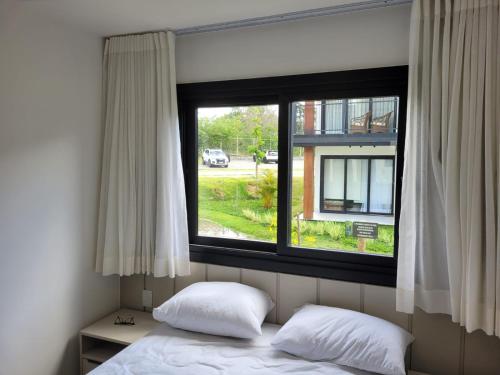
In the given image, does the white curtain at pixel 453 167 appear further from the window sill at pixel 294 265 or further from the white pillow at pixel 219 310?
the white pillow at pixel 219 310

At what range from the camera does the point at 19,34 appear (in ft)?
6.33

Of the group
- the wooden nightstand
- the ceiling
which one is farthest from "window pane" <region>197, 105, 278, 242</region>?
the wooden nightstand

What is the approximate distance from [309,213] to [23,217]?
1.68 meters

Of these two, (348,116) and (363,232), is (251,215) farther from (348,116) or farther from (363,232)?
(348,116)

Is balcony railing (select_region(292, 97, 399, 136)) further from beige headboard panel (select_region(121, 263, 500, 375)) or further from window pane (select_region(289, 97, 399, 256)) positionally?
beige headboard panel (select_region(121, 263, 500, 375))

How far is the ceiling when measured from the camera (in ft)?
6.24

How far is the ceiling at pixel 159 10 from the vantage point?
1903 millimetres

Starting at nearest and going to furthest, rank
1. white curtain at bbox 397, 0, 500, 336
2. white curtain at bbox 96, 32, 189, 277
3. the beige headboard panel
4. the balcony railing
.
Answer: white curtain at bbox 397, 0, 500, 336 < the beige headboard panel < the balcony railing < white curtain at bbox 96, 32, 189, 277

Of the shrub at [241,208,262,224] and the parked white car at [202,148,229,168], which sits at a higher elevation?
the parked white car at [202,148,229,168]

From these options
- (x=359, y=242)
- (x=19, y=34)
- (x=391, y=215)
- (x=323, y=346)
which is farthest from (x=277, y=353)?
(x=19, y=34)

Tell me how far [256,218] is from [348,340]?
998 millimetres

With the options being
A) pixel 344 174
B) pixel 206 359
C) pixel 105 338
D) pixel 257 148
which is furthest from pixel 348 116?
pixel 105 338

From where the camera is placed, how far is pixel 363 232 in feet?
7.17

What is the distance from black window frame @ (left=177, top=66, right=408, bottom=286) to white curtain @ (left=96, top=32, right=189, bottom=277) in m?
0.19
